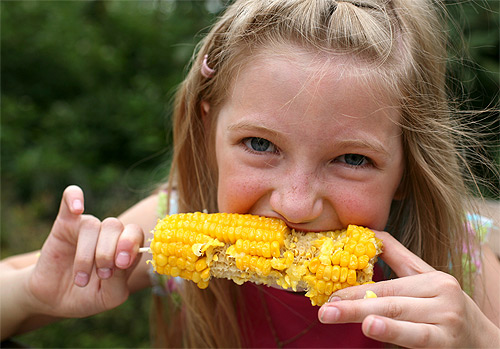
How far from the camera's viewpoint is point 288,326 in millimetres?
2129

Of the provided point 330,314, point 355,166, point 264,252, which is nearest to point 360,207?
point 355,166

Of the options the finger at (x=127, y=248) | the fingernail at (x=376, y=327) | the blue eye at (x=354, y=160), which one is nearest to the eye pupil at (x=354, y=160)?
the blue eye at (x=354, y=160)

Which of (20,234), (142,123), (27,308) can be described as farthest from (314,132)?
(20,234)

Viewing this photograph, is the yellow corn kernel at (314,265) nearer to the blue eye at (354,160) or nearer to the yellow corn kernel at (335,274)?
the yellow corn kernel at (335,274)

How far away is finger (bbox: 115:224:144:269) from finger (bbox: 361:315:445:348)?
97cm

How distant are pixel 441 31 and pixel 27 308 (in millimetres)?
2055

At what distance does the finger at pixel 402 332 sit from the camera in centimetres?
116

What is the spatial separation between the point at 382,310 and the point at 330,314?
14cm

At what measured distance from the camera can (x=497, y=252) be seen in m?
2.56

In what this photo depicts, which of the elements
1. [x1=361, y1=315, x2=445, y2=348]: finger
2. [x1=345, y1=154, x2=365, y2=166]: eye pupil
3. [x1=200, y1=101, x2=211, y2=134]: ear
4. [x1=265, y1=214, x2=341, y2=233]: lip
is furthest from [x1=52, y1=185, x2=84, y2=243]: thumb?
[x1=361, y1=315, x2=445, y2=348]: finger

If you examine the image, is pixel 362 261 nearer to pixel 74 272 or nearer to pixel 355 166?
pixel 355 166

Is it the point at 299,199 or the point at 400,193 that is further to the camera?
the point at 400,193

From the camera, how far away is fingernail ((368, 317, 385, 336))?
3.80 feet

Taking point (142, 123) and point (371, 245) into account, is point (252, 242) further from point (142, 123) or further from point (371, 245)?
point (142, 123)
